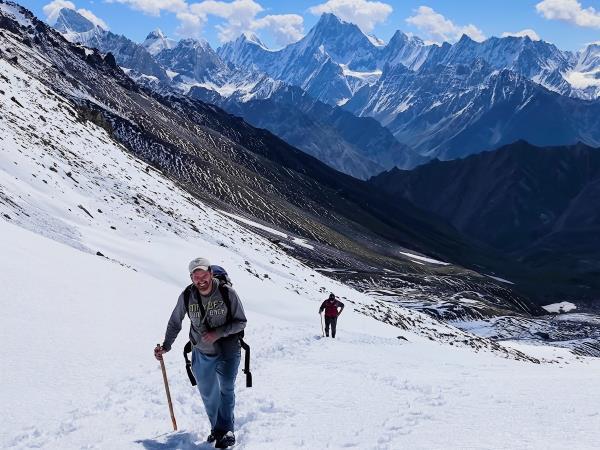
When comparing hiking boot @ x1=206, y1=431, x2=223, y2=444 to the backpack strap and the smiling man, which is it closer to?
the smiling man

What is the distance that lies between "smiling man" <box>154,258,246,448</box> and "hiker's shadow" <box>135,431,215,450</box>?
0.71ft

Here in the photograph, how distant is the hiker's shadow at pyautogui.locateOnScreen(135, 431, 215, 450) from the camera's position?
29.0 ft

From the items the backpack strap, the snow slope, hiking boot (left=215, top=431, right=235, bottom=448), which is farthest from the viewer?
the backpack strap

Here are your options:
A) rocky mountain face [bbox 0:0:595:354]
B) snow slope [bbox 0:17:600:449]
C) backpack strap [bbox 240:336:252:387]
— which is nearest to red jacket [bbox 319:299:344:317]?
snow slope [bbox 0:17:600:449]

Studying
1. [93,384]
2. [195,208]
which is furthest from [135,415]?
[195,208]

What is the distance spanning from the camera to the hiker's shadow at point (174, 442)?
29.0 ft

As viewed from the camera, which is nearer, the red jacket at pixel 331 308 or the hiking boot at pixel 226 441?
the hiking boot at pixel 226 441

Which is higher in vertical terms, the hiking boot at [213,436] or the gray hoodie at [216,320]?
the gray hoodie at [216,320]

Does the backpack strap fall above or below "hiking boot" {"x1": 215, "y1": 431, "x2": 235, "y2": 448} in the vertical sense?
above

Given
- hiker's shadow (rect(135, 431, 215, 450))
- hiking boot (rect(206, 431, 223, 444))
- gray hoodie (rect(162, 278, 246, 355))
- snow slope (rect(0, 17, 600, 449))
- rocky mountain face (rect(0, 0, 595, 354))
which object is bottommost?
hiker's shadow (rect(135, 431, 215, 450))

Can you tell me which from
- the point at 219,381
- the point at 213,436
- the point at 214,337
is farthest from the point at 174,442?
the point at 214,337

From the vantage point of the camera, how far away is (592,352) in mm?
66250

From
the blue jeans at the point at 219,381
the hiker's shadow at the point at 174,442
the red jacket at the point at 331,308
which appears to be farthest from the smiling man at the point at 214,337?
the red jacket at the point at 331,308

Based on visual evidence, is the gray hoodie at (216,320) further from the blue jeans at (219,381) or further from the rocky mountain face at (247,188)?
the rocky mountain face at (247,188)
